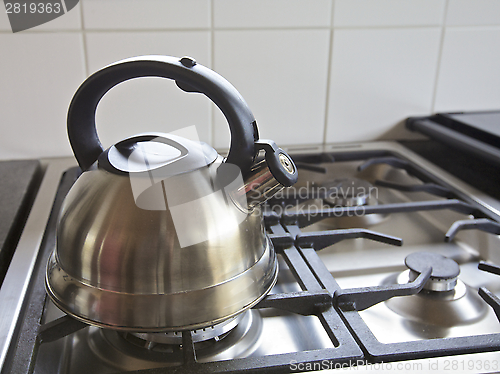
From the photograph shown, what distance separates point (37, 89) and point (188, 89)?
53cm

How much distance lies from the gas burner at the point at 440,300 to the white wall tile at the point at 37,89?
622mm

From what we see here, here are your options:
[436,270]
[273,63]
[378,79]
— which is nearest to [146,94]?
[273,63]

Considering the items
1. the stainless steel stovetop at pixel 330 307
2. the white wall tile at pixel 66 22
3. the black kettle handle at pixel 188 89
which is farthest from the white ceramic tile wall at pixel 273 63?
the black kettle handle at pixel 188 89

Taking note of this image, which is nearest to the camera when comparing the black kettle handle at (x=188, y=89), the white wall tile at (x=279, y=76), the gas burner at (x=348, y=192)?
the black kettle handle at (x=188, y=89)

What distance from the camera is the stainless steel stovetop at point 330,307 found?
40cm

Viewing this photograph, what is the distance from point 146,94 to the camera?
84 centimetres

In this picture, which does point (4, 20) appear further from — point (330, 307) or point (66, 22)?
point (330, 307)

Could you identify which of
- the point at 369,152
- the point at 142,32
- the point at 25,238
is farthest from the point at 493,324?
the point at 142,32

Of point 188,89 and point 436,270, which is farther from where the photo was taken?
point 436,270

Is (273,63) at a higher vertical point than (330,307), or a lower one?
higher

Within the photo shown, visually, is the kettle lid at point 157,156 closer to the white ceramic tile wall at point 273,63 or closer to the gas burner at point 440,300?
the gas burner at point 440,300

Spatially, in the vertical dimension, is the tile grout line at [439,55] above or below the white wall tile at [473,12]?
below

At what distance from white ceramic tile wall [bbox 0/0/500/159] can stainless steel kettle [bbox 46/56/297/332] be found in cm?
43

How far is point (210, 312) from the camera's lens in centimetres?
38
